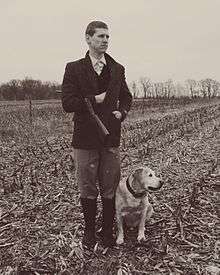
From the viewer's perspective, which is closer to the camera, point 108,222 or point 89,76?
point 89,76

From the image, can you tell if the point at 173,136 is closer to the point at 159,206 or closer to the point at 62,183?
the point at 62,183

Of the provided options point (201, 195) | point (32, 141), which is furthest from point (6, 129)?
point (201, 195)

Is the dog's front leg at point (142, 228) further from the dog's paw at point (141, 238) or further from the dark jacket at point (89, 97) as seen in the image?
the dark jacket at point (89, 97)

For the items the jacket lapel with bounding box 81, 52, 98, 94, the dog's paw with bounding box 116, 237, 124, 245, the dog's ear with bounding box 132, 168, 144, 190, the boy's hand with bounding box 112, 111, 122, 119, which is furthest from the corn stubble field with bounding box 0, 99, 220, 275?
the jacket lapel with bounding box 81, 52, 98, 94

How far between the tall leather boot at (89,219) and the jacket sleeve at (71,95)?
1061 millimetres

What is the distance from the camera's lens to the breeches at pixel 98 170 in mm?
4836

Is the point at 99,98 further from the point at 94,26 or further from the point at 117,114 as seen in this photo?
the point at 94,26

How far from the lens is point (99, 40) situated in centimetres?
458

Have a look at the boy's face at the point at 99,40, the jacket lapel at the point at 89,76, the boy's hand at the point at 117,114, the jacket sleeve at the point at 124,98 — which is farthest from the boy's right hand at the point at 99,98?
the boy's face at the point at 99,40

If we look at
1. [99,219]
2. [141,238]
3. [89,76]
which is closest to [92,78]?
[89,76]

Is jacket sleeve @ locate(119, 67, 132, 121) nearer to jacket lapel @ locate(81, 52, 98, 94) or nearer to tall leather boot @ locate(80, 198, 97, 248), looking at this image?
jacket lapel @ locate(81, 52, 98, 94)

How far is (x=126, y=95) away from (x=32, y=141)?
9771 mm

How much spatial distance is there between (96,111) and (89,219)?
4.17ft

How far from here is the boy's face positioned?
15.0 ft
